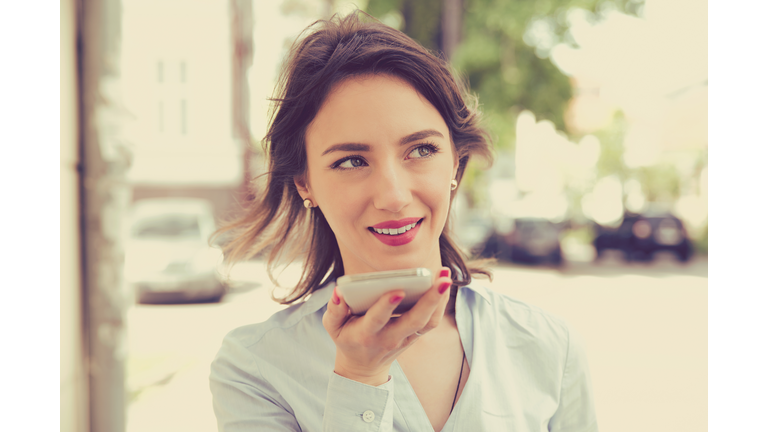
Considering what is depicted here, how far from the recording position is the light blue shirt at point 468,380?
57.7 inches

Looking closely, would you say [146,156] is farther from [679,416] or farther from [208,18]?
[679,416]

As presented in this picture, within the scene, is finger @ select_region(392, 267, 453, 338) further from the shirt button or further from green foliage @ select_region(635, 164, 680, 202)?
green foliage @ select_region(635, 164, 680, 202)

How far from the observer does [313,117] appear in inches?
60.2

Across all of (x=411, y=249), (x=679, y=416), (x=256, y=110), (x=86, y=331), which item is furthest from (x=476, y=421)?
(x=256, y=110)

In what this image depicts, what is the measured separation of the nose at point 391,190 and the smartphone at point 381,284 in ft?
0.95

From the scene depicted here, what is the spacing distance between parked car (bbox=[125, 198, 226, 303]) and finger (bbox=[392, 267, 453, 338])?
24.4 ft

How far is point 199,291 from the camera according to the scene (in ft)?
28.6

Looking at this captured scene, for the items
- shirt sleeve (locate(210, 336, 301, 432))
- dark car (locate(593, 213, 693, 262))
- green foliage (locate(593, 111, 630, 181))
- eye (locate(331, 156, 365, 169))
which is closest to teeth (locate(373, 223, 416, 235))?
eye (locate(331, 156, 365, 169))

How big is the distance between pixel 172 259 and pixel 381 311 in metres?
8.17

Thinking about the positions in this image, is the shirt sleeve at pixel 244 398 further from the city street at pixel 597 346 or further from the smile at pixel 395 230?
the city street at pixel 597 346

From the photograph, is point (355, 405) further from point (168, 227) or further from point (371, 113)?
point (168, 227)

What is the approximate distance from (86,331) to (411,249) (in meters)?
2.17

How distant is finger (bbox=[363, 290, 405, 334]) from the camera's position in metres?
1.08

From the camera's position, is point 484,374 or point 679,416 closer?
point 484,374
